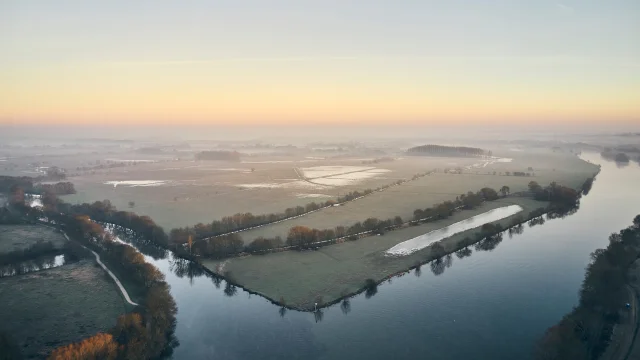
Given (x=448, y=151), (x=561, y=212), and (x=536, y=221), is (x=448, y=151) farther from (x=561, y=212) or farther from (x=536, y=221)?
(x=536, y=221)

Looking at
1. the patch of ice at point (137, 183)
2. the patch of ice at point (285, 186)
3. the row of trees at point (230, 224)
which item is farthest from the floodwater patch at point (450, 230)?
the patch of ice at point (137, 183)

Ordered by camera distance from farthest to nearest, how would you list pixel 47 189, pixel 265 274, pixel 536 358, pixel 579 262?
pixel 47 189 < pixel 579 262 < pixel 265 274 < pixel 536 358

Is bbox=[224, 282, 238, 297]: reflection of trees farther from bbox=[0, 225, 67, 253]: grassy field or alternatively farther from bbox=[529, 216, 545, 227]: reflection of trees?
bbox=[529, 216, 545, 227]: reflection of trees

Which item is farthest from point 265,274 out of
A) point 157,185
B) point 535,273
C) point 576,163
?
point 576,163

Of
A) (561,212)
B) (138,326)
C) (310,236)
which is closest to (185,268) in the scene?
(310,236)

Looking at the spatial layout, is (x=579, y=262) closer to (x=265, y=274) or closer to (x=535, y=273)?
(x=535, y=273)

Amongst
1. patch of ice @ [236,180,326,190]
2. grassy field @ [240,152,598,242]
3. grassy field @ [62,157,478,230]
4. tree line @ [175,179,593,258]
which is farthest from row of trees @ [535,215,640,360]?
patch of ice @ [236,180,326,190]

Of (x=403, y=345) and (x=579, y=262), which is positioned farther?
(x=579, y=262)
